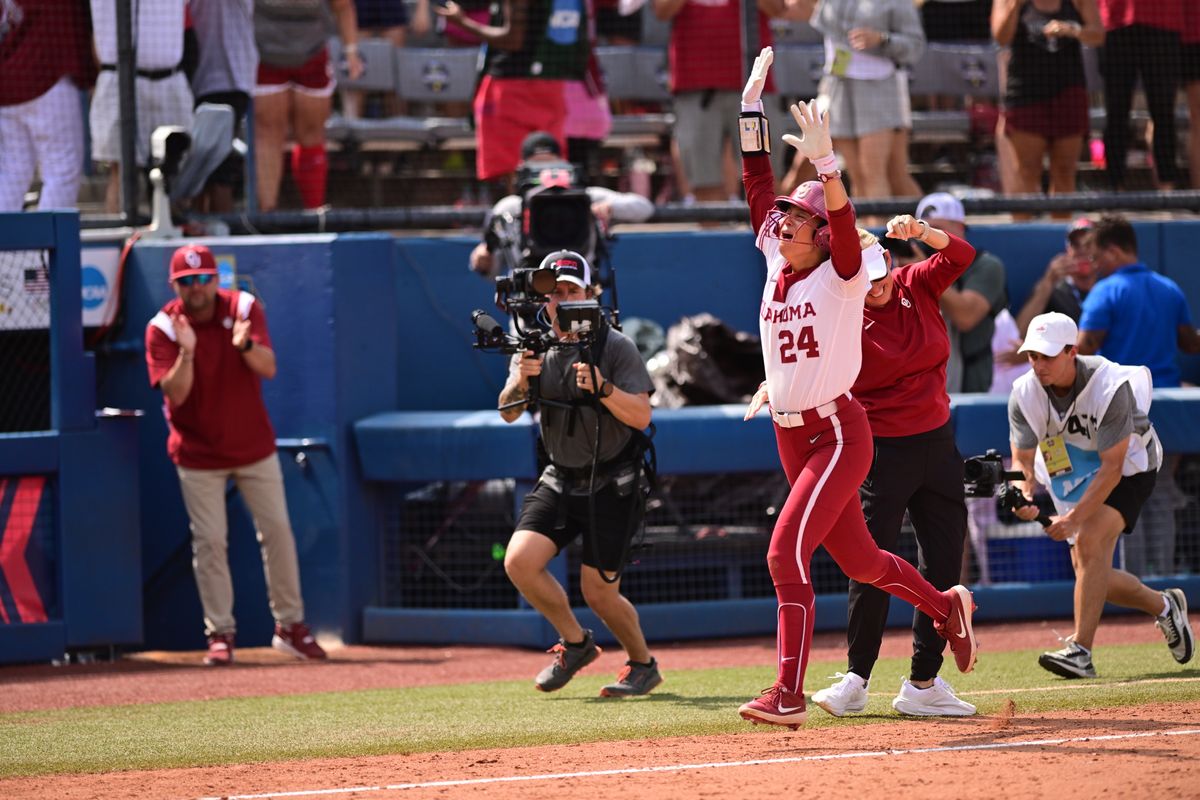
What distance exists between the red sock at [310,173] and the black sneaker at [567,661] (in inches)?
208

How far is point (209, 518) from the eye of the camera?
34.8 feet

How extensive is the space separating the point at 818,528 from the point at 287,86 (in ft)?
22.9

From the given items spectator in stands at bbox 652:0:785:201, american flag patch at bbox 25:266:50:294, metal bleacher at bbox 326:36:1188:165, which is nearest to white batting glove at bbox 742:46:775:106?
spectator in stands at bbox 652:0:785:201

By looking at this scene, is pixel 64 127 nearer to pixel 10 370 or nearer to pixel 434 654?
pixel 10 370

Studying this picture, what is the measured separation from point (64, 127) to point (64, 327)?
66.9 inches

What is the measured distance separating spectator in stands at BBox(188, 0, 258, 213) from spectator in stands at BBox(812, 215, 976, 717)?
239 inches

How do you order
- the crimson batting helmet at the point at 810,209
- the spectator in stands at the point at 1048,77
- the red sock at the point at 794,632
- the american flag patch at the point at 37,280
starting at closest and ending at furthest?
the red sock at the point at 794,632
the crimson batting helmet at the point at 810,209
the american flag patch at the point at 37,280
the spectator in stands at the point at 1048,77

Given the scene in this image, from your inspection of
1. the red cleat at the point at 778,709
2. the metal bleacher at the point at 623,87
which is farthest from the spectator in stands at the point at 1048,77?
the red cleat at the point at 778,709

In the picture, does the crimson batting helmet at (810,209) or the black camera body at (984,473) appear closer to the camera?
the crimson batting helmet at (810,209)

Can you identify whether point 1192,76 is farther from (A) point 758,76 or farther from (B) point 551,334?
(A) point 758,76

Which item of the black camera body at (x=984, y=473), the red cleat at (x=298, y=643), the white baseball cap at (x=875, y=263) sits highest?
the white baseball cap at (x=875, y=263)

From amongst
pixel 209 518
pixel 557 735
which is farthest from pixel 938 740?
pixel 209 518

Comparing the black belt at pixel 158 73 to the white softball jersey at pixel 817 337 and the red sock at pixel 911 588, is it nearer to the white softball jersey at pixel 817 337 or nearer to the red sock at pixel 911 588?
the white softball jersey at pixel 817 337

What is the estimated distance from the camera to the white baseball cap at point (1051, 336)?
7.97m
